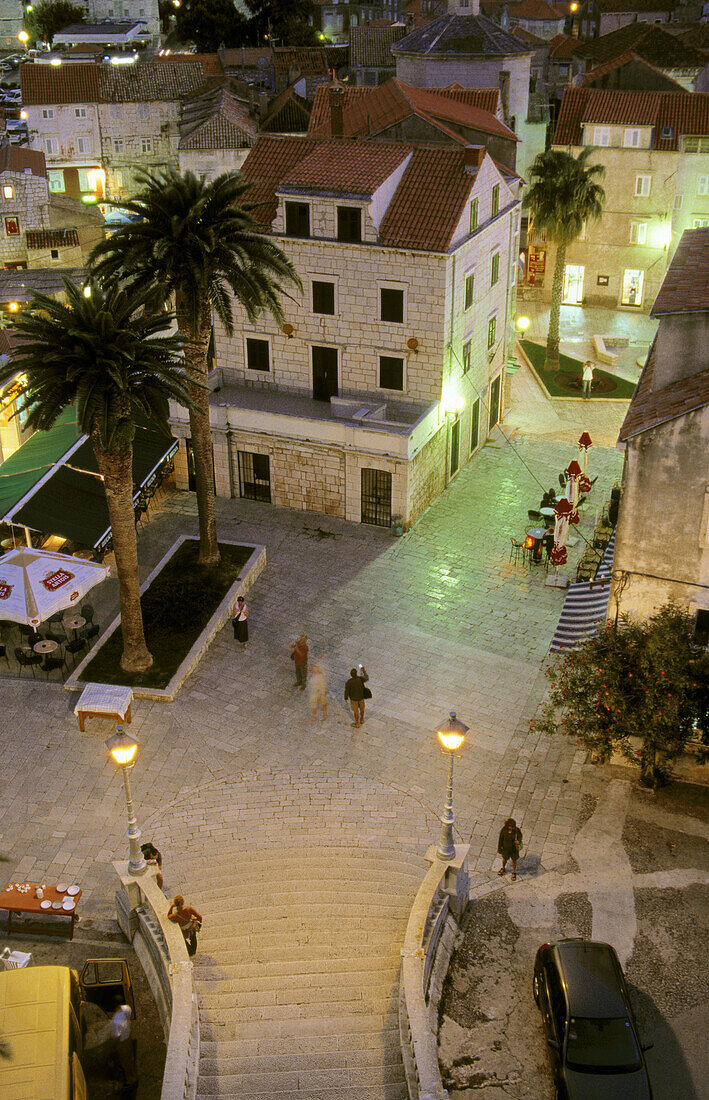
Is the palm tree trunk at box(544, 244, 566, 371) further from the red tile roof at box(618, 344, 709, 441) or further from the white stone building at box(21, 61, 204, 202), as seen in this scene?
the white stone building at box(21, 61, 204, 202)

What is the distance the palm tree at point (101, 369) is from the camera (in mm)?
28016

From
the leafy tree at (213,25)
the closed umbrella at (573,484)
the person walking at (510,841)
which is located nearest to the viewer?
the person walking at (510,841)

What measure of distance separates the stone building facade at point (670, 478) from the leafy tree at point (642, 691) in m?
0.93

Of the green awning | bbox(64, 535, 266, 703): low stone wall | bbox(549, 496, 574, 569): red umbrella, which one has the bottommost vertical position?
bbox(64, 535, 266, 703): low stone wall

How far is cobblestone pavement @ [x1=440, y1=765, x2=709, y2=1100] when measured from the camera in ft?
68.2

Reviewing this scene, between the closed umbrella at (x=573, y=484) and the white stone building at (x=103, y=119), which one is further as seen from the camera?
the white stone building at (x=103, y=119)

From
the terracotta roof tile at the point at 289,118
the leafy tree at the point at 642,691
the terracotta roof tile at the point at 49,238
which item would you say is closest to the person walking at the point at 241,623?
the leafy tree at the point at 642,691

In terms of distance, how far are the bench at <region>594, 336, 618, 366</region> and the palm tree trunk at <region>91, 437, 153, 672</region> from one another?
102ft

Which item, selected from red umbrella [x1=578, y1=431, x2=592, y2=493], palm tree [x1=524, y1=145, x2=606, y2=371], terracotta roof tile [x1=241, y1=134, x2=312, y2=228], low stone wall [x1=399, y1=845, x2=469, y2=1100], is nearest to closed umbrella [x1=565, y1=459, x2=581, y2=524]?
red umbrella [x1=578, y1=431, x2=592, y2=493]

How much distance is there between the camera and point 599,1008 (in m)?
20.4

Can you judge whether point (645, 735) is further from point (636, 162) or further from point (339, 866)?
point (636, 162)

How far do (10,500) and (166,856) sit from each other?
15097mm

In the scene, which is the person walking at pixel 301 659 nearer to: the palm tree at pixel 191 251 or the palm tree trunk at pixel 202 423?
the palm tree trunk at pixel 202 423

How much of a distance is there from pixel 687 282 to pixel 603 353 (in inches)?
1025
